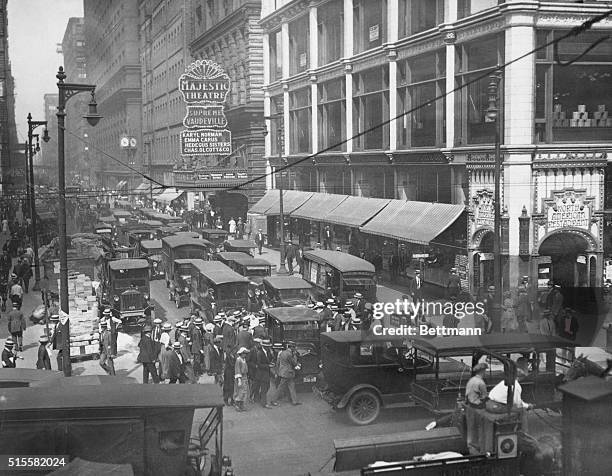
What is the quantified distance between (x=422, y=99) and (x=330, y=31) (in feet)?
25.5

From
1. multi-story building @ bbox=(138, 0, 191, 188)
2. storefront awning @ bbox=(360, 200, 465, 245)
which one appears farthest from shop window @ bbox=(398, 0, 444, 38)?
multi-story building @ bbox=(138, 0, 191, 188)

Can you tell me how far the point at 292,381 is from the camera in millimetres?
15180

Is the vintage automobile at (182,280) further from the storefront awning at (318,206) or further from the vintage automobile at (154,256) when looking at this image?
the storefront awning at (318,206)

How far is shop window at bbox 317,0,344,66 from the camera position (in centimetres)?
3165

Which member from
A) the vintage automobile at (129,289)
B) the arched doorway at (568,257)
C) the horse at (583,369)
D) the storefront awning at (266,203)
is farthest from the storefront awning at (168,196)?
the horse at (583,369)

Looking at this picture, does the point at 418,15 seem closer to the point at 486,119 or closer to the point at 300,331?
the point at 486,119

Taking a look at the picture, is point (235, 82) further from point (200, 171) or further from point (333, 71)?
point (333, 71)

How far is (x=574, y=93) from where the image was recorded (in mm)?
22109

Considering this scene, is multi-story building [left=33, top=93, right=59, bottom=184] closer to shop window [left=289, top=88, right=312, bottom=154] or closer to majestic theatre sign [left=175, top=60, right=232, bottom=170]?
majestic theatre sign [left=175, top=60, right=232, bottom=170]

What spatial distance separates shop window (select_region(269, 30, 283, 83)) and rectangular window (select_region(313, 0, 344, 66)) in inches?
199

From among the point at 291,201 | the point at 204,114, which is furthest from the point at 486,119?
the point at 204,114

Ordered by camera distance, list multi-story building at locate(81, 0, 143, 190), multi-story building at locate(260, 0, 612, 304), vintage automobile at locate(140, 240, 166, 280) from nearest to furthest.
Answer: multi-story building at locate(260, 0, 612, 304) → vintage automobile at locate(140, 240, 166, 280) → multi-story building at locate(81, 0, 143, 190)

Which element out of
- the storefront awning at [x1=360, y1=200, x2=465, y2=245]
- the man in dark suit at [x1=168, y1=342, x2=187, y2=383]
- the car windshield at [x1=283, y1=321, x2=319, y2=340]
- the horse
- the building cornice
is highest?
the building cornice

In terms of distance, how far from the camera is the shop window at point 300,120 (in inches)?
1395
